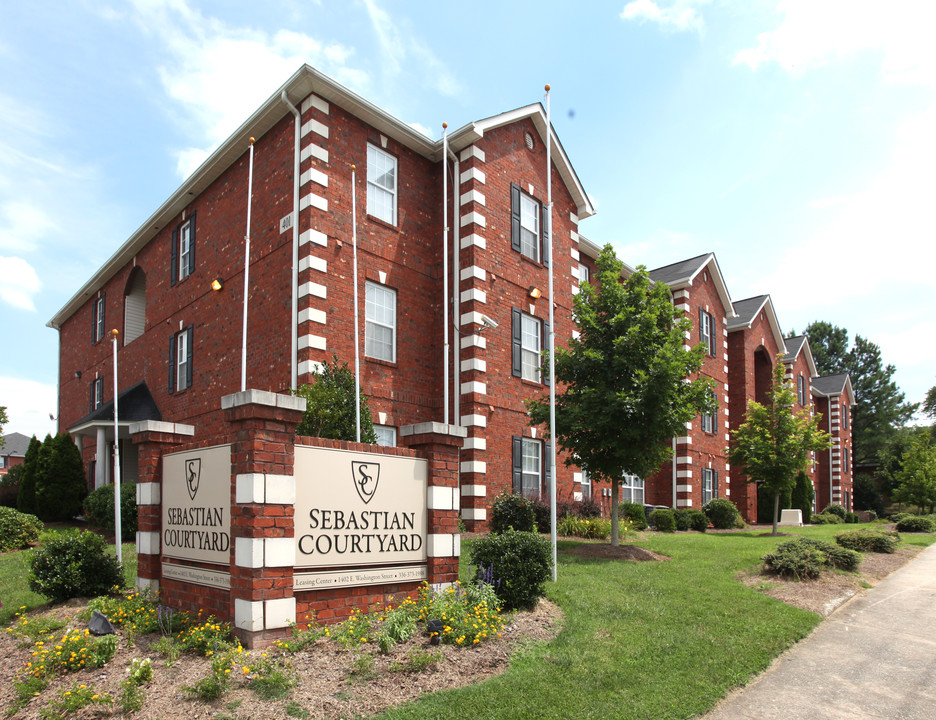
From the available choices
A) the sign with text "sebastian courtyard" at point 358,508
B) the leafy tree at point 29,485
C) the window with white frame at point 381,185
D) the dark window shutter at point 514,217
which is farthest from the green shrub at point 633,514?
the leafy tree at point 29,485

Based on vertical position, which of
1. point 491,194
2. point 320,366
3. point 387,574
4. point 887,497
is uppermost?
point 491,194

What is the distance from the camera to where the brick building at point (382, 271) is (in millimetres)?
16641

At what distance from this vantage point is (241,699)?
235 inches

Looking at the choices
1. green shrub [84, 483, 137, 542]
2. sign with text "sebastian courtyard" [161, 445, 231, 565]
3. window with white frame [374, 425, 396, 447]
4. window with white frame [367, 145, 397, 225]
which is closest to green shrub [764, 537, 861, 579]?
window with white frame [374, 425, 396, 447]

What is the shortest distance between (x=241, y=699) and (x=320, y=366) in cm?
1003

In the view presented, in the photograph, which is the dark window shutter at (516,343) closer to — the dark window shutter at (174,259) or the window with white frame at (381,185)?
the window with white frame at (381,185)

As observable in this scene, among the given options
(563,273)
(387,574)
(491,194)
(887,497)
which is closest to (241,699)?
(387,574)

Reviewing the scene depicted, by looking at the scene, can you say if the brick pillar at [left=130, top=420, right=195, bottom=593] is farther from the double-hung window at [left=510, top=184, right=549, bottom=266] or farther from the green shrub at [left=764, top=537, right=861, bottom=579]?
the double-hung window at [left=510, top=184, right=549, bottom=266]

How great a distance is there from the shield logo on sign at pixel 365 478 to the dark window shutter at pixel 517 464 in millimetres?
10663

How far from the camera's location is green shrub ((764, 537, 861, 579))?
1248cm

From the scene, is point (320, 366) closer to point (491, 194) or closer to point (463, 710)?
point (491, 194)

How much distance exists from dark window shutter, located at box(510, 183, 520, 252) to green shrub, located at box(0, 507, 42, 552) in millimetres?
13799

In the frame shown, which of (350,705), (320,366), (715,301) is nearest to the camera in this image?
(350,705)

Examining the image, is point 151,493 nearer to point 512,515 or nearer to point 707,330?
point 512,515
